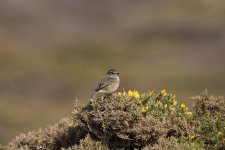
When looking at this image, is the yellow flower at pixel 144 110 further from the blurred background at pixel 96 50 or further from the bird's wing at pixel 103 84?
the blurred background at pixel 96 50

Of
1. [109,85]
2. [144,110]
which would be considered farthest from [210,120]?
[109,85]

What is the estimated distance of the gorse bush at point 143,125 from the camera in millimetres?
11445

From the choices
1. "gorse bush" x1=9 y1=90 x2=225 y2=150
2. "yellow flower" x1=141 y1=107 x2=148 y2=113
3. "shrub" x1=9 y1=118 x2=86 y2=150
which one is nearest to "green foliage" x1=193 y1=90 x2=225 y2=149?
"gorse bush" x1=9 y1=90 x2=225 y2=150

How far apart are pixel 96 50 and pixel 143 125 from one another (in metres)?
→ 37.8

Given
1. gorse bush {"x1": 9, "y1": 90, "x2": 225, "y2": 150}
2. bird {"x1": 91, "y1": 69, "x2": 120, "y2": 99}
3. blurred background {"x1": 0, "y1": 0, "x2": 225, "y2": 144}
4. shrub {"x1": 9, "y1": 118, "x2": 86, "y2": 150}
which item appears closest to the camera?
gorse bush {"x1": 9, "y1": 90, "x2": 225, "y2": 150}

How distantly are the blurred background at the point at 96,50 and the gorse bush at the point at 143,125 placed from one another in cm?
1931

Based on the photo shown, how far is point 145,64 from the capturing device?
153ft

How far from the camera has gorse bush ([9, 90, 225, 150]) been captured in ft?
37.6

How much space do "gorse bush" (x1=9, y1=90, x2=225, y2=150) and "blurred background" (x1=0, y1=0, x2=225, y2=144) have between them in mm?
19312

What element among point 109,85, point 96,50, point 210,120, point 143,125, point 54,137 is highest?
point 96,50

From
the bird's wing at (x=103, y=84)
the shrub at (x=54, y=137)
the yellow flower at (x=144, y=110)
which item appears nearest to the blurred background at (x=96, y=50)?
the shrub at (x=54, y=137)

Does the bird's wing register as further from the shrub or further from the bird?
the shrub

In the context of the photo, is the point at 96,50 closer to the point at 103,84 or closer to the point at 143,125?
the point at 103,84

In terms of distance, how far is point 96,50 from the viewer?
49.3m
